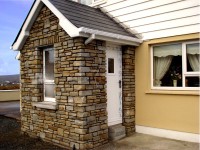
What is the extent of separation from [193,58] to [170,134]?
218cm

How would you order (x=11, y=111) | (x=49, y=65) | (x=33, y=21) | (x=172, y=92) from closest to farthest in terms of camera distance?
(x=172, y=92) < (x=49, y=65) < (x=33, y=21) < (x=11, y=111)

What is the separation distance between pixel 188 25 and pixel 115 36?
1.95 meters

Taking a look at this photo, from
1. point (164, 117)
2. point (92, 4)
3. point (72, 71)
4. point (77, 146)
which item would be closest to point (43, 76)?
point (72, 71)

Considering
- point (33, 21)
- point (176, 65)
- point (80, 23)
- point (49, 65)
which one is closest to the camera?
point (80, 23)

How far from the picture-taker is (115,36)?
21.5 ft

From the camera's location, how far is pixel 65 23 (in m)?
6.10

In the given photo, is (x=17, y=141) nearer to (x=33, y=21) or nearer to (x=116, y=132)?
(x=116, y=132)

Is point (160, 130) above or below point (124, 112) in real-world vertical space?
below

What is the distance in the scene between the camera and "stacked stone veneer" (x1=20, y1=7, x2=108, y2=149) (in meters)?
6.04

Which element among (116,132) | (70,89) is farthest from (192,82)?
(70,89)

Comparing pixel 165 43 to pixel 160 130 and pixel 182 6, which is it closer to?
pixel 182 6

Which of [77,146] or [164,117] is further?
[164,117]

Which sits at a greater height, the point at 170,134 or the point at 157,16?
the point at 157,16

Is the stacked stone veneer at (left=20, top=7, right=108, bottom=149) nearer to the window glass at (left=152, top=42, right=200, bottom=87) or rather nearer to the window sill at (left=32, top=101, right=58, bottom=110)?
the window sill at (left=32, top=101, right=58, bottom=110)
